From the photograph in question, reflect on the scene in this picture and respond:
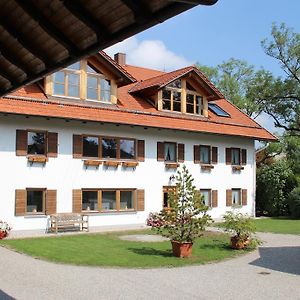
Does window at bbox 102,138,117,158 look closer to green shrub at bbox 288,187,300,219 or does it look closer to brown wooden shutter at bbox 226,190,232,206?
brown wooden shutter at bbox 226,190,232,206

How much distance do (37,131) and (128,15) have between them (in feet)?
56.0

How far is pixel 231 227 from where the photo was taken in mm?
15078

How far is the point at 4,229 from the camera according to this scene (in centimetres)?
1845

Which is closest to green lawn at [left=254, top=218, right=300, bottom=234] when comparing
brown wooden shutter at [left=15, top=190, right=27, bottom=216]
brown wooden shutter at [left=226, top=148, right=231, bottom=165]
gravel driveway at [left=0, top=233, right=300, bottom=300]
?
brown wooden shutter at [left=226, top=148, right=231, bottom=165]

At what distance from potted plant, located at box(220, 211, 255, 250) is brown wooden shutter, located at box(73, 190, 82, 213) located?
8071mm

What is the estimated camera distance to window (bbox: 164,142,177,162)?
969 inches

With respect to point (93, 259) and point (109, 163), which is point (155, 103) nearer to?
point (109, 163)

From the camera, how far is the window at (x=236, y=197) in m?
28.0

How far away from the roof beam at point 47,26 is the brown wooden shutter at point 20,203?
15420 millimetres

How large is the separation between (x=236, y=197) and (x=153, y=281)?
739 inches

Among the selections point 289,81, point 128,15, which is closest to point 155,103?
point 289,81

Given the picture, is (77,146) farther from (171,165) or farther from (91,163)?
(171,165)

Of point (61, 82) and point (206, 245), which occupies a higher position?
point (61, 82)

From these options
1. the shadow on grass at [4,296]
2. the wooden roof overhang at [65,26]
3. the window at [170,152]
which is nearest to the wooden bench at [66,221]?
the window at [170,152]
